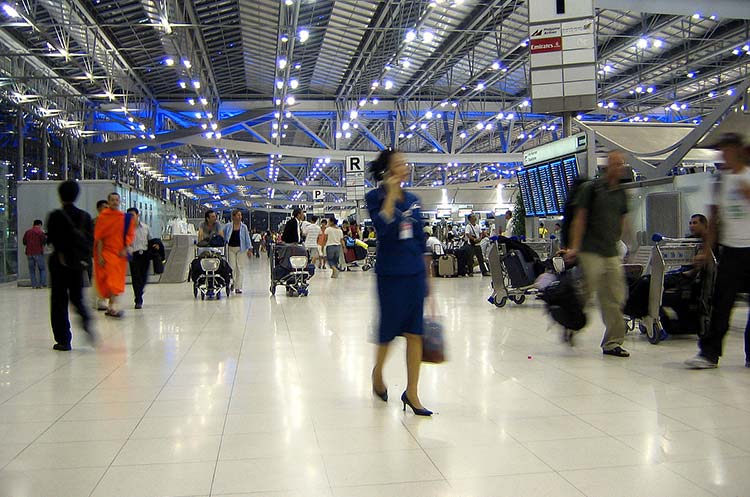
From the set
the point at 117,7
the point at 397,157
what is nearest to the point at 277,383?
the point at 397,157

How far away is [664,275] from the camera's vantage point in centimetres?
692

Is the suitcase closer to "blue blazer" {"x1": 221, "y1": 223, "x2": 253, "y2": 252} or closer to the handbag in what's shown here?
"blue blazer" {"x1": 221, "y1": 223, "x2": 253, "y2": 252}

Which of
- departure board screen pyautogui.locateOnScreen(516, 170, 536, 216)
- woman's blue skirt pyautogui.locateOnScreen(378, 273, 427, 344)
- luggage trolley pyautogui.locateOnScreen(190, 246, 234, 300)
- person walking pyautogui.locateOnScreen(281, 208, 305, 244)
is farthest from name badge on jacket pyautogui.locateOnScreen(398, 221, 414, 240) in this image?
person walking pyautogui.locateOnScreen(281, 208, 305, 244)

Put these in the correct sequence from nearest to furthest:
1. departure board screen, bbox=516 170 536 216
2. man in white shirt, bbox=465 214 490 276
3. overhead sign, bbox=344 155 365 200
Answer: departure board screen, bbox=516 170 536 216 → man in white shirt, bbox=465 214 490 276 → overhead sign, bbox=344 155 365 200

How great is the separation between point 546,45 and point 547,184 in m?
2.71

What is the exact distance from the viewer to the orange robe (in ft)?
28.3

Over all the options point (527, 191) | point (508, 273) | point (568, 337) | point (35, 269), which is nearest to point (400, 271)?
point (568, 337)

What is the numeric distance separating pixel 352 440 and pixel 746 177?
3623 mm

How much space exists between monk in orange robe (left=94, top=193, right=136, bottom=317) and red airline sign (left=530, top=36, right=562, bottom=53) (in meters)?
6.01

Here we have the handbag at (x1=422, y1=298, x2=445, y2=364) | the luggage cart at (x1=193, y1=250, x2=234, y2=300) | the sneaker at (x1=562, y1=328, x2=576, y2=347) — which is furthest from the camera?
the luggage cart at (x1=193, y1=250, x2=234, y2=300)

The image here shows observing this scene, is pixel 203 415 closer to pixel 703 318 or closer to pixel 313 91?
pixel 703 318

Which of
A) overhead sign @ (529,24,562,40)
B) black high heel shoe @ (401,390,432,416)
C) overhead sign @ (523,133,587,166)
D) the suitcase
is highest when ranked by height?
overhead sign @ (529,24,562,40)

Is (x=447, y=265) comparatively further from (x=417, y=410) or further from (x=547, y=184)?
(x=417, y=410)

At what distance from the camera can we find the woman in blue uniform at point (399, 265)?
4.28 m
